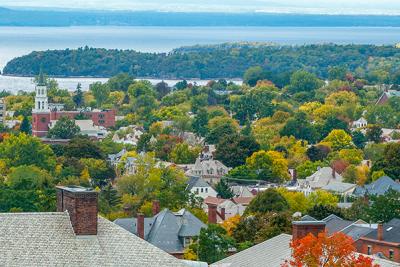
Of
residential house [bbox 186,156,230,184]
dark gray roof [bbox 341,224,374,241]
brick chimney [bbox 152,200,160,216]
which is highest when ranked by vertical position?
dark gray roof [bbox 341,224,374,241]

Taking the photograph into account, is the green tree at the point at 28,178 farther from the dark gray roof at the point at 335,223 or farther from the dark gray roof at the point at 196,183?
the dark gray roof at the point at 335,223

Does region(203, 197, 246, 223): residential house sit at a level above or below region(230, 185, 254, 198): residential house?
above

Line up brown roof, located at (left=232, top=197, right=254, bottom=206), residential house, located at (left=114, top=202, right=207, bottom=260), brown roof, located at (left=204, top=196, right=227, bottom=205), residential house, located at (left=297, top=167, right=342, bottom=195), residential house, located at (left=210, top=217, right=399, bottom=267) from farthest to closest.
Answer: residential house, located at (left=297, top=167, right=342, bottom=195)
brown roof, located at (left=204, top=196, right=227, bottom=205)
brown roof, located at (left=232, top=197, right=254, bottom=206)
residential house, located at (left=114, top=202, right=207, bottom=260)
residential house, located at (left=210, top=217, right=399, bottom=267)

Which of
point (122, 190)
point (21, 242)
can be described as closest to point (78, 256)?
point (21, 242)

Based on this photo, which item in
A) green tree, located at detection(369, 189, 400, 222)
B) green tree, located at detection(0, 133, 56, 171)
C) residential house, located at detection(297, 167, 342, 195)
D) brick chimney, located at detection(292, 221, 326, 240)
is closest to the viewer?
brick chimney, located at detection(292, 221, 326, 240)

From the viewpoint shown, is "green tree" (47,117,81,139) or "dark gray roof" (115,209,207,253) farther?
"green tree" (47,117,81,139)

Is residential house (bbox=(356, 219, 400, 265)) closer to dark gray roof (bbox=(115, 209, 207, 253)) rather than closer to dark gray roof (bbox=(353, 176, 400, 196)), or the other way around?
dark gray roof (bbox=(115, 209, 207, 253))

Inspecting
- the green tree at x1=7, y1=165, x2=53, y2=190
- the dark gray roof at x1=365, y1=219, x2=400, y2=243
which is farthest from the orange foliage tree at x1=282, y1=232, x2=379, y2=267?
the green tree at x1=7, y1=165, x2=53, y2=190

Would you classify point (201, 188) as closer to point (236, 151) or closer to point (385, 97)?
point (236, 151)
